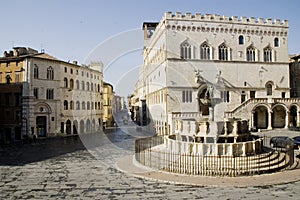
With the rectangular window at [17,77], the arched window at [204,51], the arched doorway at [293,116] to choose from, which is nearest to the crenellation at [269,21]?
the arched window at [204,51]

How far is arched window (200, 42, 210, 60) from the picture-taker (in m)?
36.6

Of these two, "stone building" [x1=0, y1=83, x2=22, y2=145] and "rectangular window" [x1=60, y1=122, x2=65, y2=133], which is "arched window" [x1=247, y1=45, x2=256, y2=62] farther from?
"stone building" [x1=0, y1=83, x2=22, y2=145]

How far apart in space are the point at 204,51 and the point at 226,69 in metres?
4.18

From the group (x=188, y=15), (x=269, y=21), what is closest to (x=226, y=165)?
(x=188, y=15)

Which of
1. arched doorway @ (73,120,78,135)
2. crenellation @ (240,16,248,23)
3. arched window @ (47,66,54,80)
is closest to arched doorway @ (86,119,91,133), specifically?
arched doorway @ (73,120,78,135)

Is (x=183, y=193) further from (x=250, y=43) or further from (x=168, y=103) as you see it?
(x=250, y=43)

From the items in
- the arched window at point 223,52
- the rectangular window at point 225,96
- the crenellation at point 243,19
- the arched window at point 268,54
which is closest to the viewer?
the rectangular window at point 225,96

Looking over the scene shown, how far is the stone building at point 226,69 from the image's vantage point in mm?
35031

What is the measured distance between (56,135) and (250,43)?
32178mm

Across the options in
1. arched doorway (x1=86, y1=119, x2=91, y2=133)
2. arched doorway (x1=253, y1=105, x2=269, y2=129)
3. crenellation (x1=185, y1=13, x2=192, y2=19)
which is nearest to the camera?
crenellation (x1=185, y1=13, x2=192, y2=19)

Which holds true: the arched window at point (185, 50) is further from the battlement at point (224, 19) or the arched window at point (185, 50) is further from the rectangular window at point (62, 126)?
the rectangular window at point (62, 126)

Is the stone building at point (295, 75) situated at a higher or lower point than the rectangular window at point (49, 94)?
higher

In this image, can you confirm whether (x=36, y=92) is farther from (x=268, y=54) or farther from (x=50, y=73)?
(x=268, y=54)

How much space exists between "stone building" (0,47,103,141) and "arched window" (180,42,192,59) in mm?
18351
